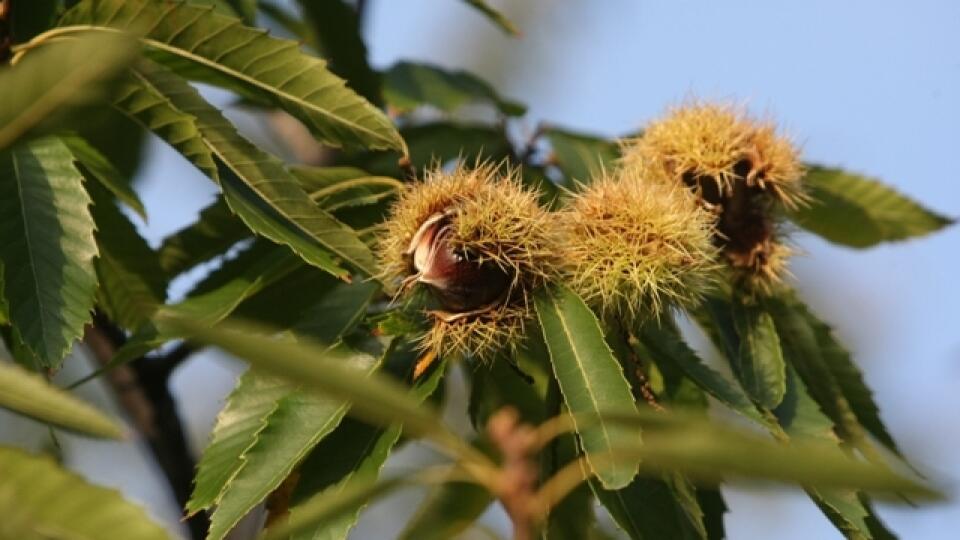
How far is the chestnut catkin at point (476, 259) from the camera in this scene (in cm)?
147

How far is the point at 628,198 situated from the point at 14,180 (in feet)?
2.15

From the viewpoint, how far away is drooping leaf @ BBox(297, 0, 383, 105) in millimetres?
2184

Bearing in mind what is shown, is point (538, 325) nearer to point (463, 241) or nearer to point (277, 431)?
point (463, 241)

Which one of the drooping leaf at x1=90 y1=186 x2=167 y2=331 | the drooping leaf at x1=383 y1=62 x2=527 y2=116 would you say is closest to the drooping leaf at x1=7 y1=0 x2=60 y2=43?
the drooping leaf at x1=90 y1=186 x2=167 y2=331

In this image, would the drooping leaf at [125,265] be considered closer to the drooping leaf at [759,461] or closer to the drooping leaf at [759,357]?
the drooping leaf at [759,357]

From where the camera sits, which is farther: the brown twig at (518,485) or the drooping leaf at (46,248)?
the drooping leaf at (46,248)

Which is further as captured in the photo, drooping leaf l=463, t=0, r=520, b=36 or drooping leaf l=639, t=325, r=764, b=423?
drooping leaf l=463, t=0, r=520, b=36

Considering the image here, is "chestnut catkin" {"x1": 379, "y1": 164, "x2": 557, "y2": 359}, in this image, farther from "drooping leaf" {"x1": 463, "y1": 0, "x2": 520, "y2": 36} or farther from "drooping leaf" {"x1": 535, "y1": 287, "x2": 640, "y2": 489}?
"drooping leaf" {"x1": 463, "y1": 0, "x2": 520, "y2": 36}

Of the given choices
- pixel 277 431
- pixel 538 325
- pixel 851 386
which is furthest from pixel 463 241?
pixel 851 386

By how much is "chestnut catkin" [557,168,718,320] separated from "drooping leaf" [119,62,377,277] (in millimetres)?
236

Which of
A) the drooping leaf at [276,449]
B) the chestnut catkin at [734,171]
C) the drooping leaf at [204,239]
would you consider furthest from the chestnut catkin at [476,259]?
the drooping leaf at [204,239]

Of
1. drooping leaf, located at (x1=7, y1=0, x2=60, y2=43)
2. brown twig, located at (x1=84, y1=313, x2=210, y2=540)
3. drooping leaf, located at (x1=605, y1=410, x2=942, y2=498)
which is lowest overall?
brown twig, located at (x1=84, y1=313, x2=210, y2=540)

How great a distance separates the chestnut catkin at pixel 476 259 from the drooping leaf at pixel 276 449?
0.50 ft

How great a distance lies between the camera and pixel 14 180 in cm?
148
